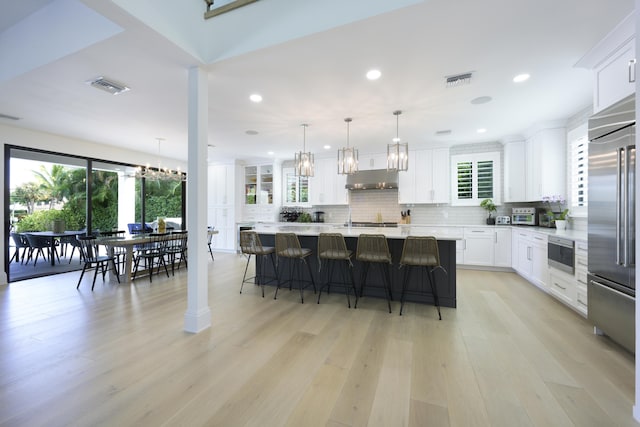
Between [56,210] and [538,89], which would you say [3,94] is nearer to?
[56,210]

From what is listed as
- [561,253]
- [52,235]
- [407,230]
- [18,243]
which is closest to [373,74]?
[407,230]

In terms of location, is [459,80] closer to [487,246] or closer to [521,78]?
[521,78]

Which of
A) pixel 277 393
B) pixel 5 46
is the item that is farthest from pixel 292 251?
pixel 5 46

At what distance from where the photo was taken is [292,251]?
365cm

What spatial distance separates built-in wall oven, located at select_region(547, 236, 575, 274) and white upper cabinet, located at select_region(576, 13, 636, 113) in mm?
1543

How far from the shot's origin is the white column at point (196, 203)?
2.70m

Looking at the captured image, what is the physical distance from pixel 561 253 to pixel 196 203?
4.34m

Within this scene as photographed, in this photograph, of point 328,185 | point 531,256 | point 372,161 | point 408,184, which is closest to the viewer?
point 531,256

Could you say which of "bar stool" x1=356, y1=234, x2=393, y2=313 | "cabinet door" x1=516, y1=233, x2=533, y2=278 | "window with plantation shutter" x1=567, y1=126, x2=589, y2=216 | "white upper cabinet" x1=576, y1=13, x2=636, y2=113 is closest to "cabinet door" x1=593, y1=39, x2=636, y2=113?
"white upper cabinet" x1=576, y1=13, x2=636, y2=113

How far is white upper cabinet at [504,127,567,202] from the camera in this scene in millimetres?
4469

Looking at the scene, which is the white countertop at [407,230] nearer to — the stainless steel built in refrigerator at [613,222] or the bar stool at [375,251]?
the bar stool at [375,251]

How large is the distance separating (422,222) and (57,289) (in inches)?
270

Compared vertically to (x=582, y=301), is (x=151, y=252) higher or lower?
higher

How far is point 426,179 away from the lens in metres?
6.03
